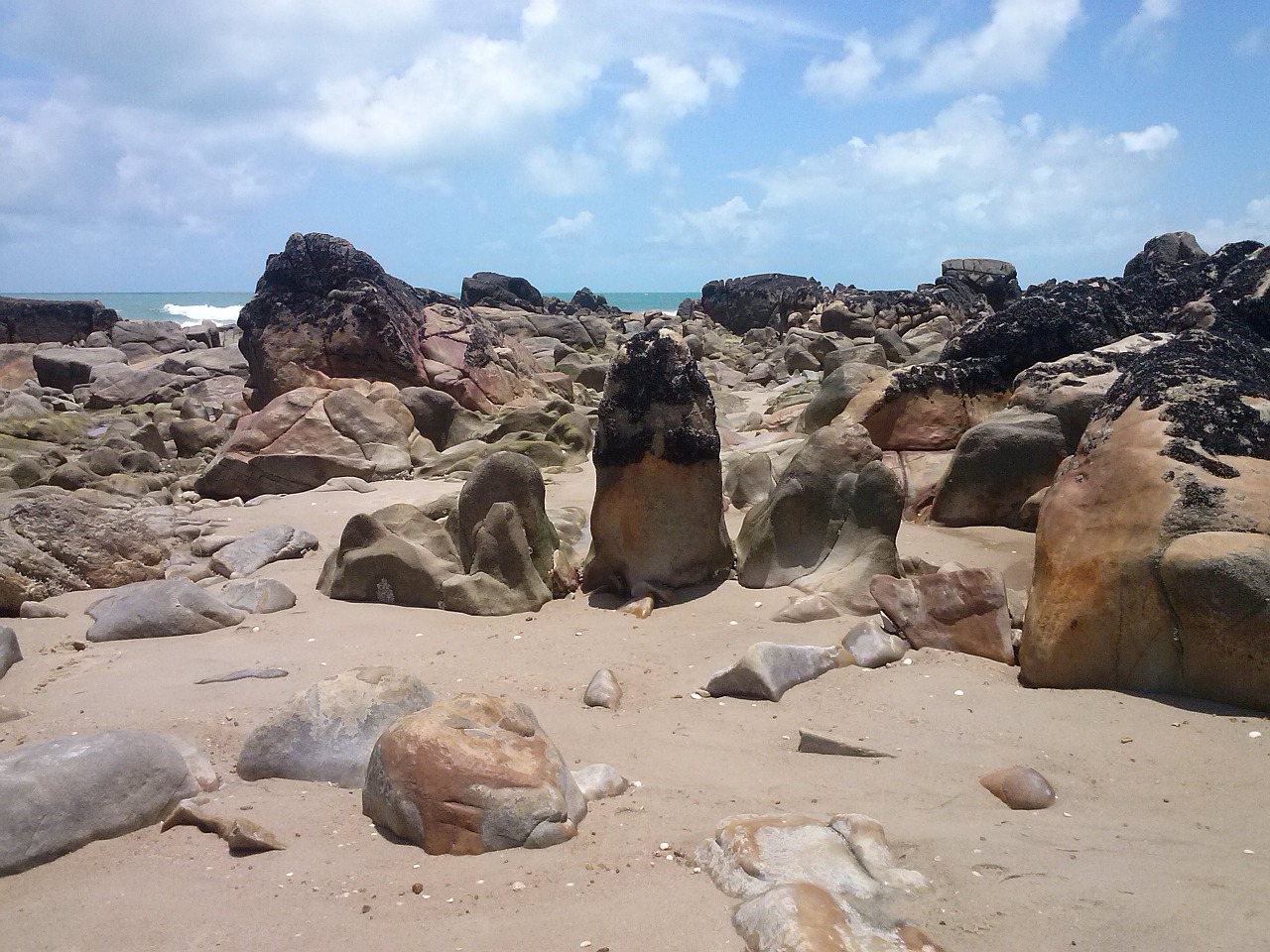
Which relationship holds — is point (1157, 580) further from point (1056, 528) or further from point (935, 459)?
point (935, 459)

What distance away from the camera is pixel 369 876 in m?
2.76

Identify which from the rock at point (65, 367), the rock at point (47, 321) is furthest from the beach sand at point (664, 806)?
the rock at point (47, 321)

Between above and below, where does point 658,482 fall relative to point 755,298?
below

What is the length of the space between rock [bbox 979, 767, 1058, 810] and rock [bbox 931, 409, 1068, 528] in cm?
372

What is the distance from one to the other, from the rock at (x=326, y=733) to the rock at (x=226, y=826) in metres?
0.32

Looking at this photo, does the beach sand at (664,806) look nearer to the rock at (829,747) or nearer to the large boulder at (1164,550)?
the rock at (829,747)

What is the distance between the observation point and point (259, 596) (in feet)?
19.2

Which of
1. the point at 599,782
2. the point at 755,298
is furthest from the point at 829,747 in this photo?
the point at 755,298

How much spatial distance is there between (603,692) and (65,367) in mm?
17589

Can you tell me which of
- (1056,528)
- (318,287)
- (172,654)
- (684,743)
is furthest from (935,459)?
(318,287)

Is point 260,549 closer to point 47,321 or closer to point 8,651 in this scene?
point 8,651

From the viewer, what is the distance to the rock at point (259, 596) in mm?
5766

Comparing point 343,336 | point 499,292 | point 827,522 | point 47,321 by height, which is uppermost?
point 499,292

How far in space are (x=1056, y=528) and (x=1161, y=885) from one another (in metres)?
2.08
